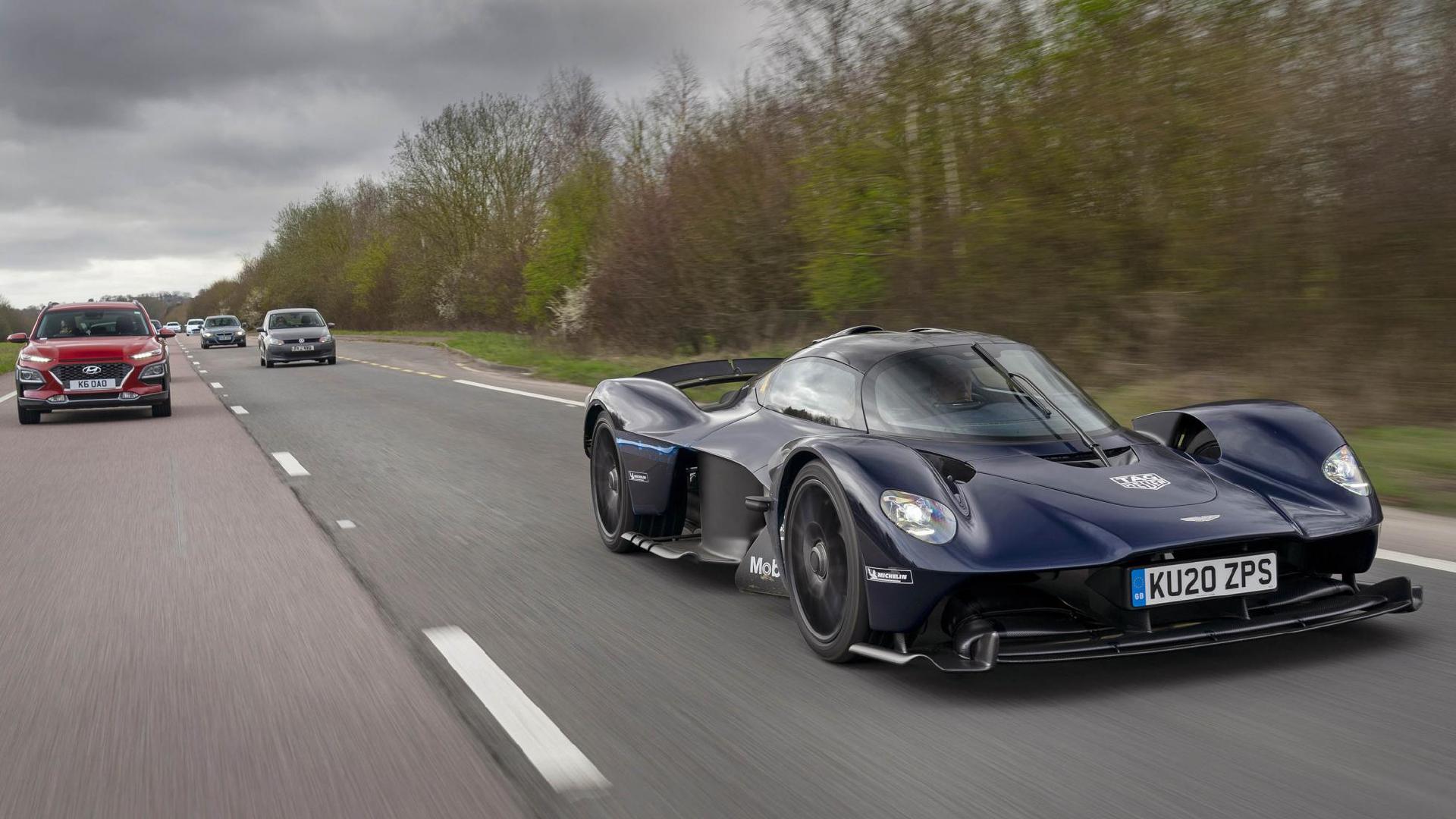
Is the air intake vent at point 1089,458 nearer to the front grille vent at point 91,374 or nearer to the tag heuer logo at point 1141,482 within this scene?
the tag heuer logo at point 1141,482

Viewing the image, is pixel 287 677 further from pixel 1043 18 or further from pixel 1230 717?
→ pixel 1043 18

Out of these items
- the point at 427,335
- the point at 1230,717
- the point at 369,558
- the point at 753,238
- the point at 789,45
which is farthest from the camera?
the point at 427,335

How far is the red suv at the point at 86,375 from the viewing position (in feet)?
53.8

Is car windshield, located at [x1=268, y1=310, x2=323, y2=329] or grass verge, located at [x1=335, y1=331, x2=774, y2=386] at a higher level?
car windshield, located at [x1=268, y1=310, x2=323, y2=329]

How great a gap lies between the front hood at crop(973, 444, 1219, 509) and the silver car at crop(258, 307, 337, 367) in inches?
1146

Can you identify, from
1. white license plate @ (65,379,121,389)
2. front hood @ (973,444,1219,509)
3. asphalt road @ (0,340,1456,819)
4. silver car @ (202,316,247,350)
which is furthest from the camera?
silver car @ (202,316,247,350)

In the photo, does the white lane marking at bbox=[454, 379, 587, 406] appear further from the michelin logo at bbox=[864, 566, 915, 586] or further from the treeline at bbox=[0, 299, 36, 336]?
the treeline at bbox=[0, 299, 36, 336]

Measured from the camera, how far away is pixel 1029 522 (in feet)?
12.9

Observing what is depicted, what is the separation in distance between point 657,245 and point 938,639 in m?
22.0

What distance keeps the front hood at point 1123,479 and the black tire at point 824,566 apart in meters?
0.53

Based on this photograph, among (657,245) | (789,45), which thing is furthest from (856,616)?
(657,245)

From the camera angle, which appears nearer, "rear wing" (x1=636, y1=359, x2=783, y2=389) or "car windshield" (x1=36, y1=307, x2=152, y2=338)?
"rear wing" (x1=636, y1=359, x2=783, y2=389)

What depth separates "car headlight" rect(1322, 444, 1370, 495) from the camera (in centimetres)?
447

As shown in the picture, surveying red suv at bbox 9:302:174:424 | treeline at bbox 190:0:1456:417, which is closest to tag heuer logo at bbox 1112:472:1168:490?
treeline at bbox 190:0:1456:417
